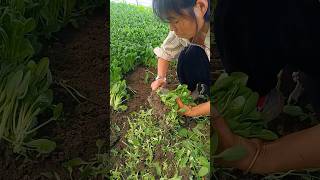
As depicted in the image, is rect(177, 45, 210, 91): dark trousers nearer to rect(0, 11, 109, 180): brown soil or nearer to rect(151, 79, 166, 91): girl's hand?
rect(151, 79, 166, 91): girl's hand

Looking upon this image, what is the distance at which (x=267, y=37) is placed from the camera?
1.39 m

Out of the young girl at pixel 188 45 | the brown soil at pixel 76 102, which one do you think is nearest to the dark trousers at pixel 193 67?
the young girl at pixel 188 45

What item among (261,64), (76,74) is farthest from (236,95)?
(76,74)

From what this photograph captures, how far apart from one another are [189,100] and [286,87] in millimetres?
379

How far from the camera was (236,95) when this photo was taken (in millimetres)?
1416

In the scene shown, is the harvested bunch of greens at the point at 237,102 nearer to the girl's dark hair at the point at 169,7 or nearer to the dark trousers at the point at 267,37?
the dark trousers at the point at 267,37

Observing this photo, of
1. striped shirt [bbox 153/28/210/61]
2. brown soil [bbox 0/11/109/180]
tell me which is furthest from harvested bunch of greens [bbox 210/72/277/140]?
brown soil [bbox 0/11/109/180]

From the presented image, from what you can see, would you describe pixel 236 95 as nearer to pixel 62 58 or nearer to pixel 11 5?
pixel 62 58

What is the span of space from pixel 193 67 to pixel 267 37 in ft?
0.73

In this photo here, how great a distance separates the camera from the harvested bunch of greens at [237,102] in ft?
4.60

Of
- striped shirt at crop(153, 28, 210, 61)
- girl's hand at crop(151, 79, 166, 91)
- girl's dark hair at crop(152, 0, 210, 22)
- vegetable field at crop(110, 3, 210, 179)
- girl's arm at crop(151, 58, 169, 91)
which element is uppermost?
girl's dark hair at crop(152, 0, 210, 22)

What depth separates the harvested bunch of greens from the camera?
140 cm

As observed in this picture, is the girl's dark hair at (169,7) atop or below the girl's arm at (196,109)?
atop

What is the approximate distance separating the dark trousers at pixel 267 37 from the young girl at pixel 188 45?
4.2 inches
